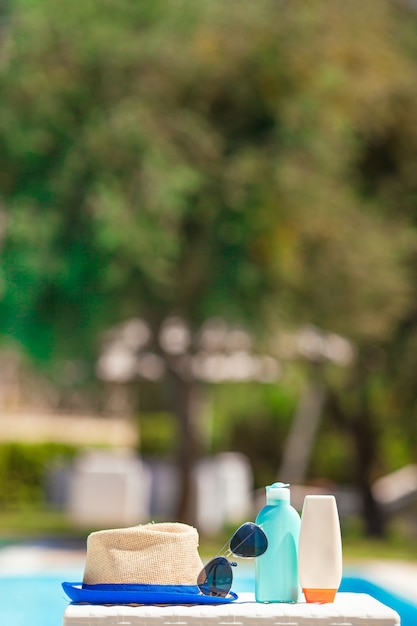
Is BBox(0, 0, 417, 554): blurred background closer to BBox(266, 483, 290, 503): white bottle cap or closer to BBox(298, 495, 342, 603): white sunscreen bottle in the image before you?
BBox(266, 483, 290, 503): white bottle cap

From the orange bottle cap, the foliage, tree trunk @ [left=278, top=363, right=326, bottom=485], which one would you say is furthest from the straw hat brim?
the foliage

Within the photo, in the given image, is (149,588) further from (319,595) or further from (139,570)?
(319,595)

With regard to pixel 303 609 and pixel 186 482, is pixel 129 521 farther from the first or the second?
pixel 303 609

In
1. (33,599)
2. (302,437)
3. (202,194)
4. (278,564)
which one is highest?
(202,194)

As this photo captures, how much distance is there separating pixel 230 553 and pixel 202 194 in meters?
6.98

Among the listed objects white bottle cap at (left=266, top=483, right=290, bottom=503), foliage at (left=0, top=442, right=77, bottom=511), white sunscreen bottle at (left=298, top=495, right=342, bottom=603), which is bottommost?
foliage at (left=0, top=442, right=77, bottom=511)

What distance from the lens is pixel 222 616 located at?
10.4 ft

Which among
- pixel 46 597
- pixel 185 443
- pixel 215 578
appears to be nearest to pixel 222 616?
pixel 215 578

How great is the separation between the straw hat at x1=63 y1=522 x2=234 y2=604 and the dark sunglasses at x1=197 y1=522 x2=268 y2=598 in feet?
0.13

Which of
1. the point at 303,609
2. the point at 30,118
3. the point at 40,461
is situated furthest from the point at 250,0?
the point at 40,461

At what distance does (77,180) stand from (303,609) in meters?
6.95

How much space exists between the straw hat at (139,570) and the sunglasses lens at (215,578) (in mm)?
34

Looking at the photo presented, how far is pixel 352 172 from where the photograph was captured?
12.0m

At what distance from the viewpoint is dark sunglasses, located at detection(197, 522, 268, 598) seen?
3275 mm
